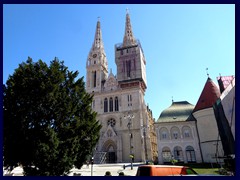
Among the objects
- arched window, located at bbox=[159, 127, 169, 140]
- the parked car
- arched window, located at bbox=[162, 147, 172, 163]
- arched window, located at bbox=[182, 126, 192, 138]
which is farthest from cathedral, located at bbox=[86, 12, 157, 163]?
the parked car

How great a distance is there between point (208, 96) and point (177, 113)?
7.01 metres

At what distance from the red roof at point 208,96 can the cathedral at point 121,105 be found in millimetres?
12435

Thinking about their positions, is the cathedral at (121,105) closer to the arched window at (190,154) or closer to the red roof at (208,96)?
the arched window at (190,154)

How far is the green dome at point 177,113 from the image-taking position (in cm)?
3501

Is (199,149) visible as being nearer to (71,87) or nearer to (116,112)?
(116,112)

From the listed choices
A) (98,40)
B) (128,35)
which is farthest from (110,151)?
(128,35)

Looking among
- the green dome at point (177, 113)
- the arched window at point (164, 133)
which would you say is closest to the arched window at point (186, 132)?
the green dome at point (177, 113)

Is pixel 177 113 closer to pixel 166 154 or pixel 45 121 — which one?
pixel 166 154

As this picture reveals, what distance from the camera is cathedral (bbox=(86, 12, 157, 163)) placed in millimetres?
41656

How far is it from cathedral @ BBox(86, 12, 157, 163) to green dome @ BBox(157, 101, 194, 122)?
5.99 m

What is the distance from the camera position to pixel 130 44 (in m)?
56.7

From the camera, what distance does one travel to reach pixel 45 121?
45.8 ft

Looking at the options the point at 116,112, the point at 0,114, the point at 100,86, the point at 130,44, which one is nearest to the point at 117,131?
the point at 116,112

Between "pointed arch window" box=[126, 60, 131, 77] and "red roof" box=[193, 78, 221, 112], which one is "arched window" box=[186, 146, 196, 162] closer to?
"red roof" box=[193, 78, 221, 112]
